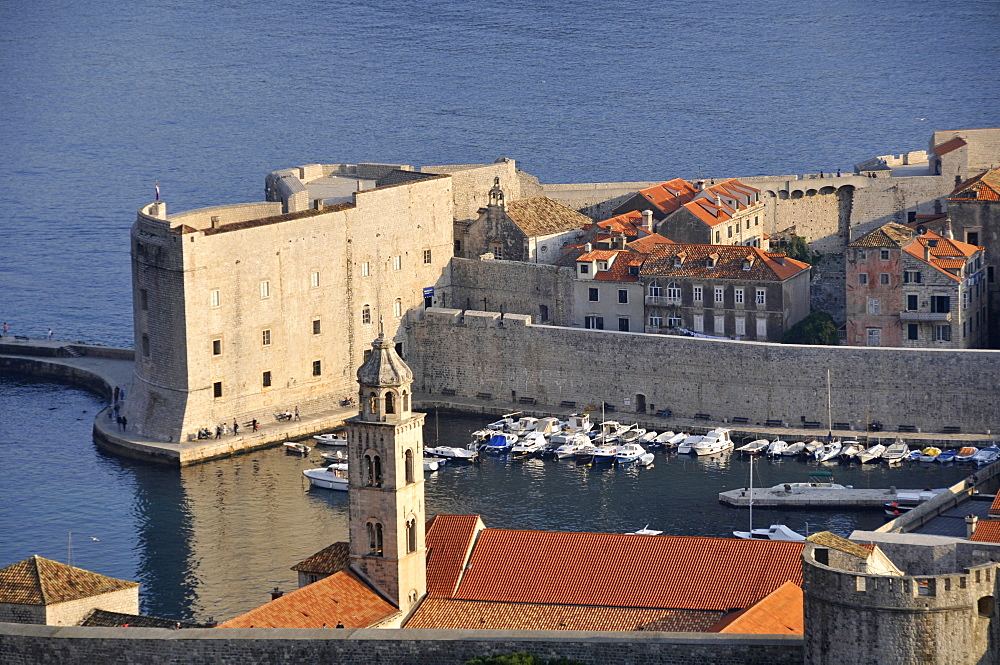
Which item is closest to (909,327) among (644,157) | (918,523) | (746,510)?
(746,510)

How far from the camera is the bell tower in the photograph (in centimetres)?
4388

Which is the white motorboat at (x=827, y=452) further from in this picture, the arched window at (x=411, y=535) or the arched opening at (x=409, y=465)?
the arched window at (x=411, y=535)

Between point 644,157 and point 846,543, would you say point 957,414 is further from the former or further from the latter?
point 644,157

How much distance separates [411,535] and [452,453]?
2013cm

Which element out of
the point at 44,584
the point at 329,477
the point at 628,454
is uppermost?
the point at 44,584

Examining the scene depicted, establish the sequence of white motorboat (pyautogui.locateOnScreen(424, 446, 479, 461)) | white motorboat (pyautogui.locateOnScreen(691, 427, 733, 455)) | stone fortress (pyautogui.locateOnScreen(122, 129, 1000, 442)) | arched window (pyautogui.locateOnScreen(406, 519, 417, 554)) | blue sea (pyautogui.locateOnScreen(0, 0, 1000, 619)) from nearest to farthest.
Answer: arched window (pyautogui.locateOnScreen(406, 519, 417, 554))
blue sea (pyautogui.locateOnScreen(0, 0, 1000, 619))
white motorboat (pyautogui.locateOnScreen(691, 427, 733, 455))
white motorboat (pyautogui.locateOnScreen(424, 446, 479, 461))
stone fortress (pyautogui.locateOnScreen(122, 129, 1000, 442))

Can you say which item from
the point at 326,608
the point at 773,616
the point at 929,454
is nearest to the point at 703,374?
the point at 929,454

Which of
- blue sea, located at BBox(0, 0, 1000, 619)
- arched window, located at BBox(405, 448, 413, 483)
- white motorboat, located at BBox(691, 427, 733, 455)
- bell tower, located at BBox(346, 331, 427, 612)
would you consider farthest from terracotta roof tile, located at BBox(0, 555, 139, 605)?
white motorboat, located at BBox(691, 427, 733, 455)

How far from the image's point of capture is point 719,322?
225 feet

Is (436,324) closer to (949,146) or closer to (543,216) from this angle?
(543,216)

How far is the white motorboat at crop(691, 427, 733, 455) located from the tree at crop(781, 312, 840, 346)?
12.3 ft

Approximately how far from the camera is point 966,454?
6269 centimetres

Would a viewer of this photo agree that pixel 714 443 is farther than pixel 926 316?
No

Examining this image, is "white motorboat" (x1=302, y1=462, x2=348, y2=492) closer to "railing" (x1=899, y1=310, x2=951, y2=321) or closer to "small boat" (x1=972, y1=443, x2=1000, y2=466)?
"railing" (x1=899, y1=310, x2=951, y2=321)
